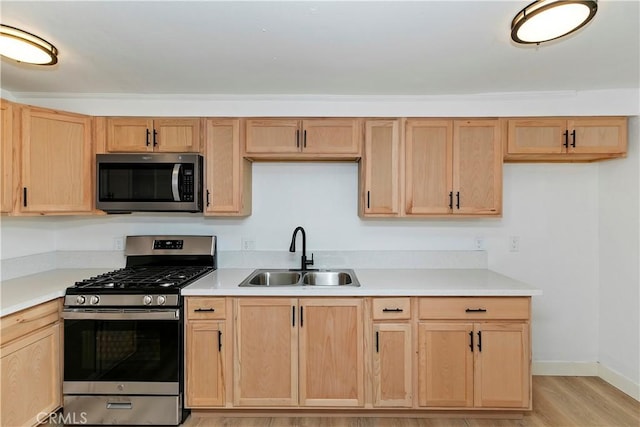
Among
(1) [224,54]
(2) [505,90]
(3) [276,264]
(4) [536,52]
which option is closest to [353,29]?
(1) [224,54]

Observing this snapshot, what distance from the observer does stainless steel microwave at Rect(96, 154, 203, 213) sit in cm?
251

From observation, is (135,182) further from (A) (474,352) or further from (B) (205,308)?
(A) (474,352)

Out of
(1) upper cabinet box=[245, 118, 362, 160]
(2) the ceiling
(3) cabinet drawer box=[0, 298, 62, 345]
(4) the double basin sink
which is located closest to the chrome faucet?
(4) the double basin sink

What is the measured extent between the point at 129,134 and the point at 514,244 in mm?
3230

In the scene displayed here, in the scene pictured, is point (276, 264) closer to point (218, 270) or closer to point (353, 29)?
point (218, 270)

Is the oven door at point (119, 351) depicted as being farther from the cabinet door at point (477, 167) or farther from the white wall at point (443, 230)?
the cabinet door at point (477, 167)

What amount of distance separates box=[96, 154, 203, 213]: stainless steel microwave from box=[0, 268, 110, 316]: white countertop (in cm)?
57

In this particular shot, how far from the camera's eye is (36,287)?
7.27 ft

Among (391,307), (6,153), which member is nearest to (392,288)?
(391,307)

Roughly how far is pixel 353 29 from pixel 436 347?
1.96 meters

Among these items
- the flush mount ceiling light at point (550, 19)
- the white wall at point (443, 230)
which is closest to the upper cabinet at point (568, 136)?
the white wall at point (443, 230)

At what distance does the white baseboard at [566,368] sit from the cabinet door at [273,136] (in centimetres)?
271

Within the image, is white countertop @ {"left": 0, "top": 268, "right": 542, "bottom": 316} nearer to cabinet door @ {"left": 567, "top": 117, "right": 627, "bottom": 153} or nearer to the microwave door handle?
the microwave door handle

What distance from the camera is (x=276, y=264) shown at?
288 cm
